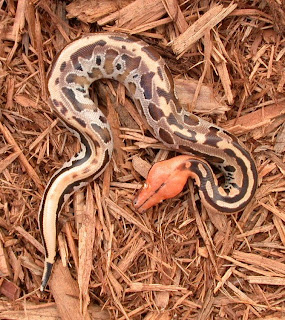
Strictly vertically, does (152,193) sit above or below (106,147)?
below

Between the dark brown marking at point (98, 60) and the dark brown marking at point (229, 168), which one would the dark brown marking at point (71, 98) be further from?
the dark brown marking at point (229, 168)

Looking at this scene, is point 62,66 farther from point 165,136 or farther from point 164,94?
point 165,136

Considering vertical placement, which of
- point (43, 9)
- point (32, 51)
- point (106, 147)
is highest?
point (43, 9)

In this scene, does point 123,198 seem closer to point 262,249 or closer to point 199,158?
point 199,158

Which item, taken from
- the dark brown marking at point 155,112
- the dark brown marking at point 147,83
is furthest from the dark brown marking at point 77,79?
the dark brown marking at point 155,112

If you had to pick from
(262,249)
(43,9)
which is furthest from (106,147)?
(262,249)
